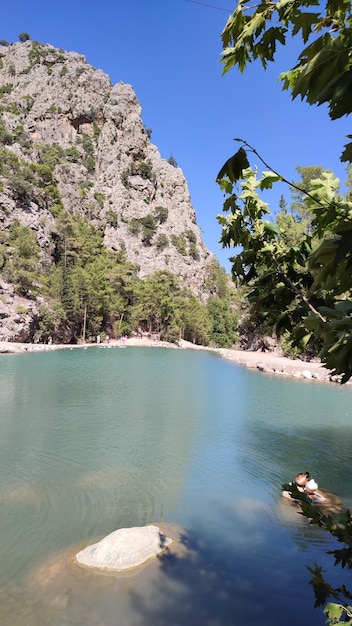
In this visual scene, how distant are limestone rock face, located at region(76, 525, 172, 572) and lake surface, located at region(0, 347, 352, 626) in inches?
6.8

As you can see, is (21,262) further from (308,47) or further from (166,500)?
(308,47)

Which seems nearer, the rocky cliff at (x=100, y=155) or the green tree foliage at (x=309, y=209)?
the green tree foliage at (x=309, y=209)

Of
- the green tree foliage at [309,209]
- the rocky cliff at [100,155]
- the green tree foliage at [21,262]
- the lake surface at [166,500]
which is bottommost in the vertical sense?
the lake surface at [166,500]

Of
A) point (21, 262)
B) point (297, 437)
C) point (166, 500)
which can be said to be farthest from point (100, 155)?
point (166, 500)

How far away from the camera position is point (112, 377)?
24.5 metres

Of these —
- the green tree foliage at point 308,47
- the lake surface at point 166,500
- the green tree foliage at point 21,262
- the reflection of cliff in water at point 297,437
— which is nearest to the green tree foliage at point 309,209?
the green tree foliage at point 308,47

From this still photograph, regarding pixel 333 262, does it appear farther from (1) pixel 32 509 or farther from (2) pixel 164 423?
(2) pixel 164 423

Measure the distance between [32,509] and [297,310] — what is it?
297 inches

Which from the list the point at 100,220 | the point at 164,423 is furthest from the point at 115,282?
the point at 164,423

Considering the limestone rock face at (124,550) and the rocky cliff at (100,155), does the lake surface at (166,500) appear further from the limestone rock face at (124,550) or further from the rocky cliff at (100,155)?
the rocky cliff at (100,155)

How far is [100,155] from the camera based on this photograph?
84.8 m

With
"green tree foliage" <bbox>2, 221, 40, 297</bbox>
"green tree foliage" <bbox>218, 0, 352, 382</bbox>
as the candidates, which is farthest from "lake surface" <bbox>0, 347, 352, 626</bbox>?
"green tree foliage" <bbox>2, 221, 40, 297</bbox>

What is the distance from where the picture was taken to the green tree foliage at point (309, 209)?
105 centimetres

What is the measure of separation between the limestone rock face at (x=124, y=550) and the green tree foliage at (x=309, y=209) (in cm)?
532
